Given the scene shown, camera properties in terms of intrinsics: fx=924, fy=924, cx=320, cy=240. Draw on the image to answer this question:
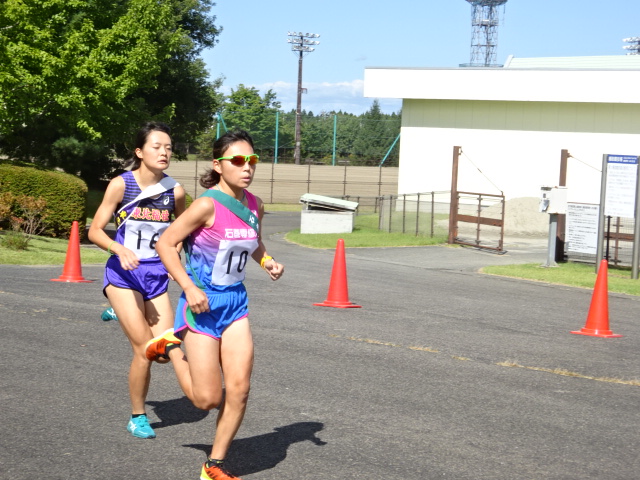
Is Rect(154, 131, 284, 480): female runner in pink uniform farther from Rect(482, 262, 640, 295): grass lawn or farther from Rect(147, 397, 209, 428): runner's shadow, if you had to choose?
Rect(482, 262, 640, 295): grass lawn

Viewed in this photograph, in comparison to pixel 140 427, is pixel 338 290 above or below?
above

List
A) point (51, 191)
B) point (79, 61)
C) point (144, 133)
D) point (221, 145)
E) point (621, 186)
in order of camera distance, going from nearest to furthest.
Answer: point (221, 145)
point (144, 133)
point (621, 186)
point (51, 191)
point (79, 61)

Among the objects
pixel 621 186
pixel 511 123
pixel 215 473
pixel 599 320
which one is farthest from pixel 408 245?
pixel 215 473

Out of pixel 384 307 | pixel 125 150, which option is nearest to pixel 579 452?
pixel 384 307

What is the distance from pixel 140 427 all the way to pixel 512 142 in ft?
93.4

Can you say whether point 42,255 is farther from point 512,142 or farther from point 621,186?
point 512,142

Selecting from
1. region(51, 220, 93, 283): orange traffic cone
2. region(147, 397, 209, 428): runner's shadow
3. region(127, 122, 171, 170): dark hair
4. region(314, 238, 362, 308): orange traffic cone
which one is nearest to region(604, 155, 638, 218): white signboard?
region(314, 238, 362, 308): orange traffic cone

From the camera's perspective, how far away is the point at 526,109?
3259 cm

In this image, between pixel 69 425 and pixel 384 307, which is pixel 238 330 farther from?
pixel 384 307

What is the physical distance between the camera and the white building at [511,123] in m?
31.2

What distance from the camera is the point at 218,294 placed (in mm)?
4922

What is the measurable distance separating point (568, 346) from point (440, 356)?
190 centimetres

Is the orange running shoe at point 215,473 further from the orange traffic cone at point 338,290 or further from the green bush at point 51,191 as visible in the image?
the green bush at point 51,191

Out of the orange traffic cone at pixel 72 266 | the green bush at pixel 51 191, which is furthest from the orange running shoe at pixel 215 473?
the green bush at pixel 51 191
